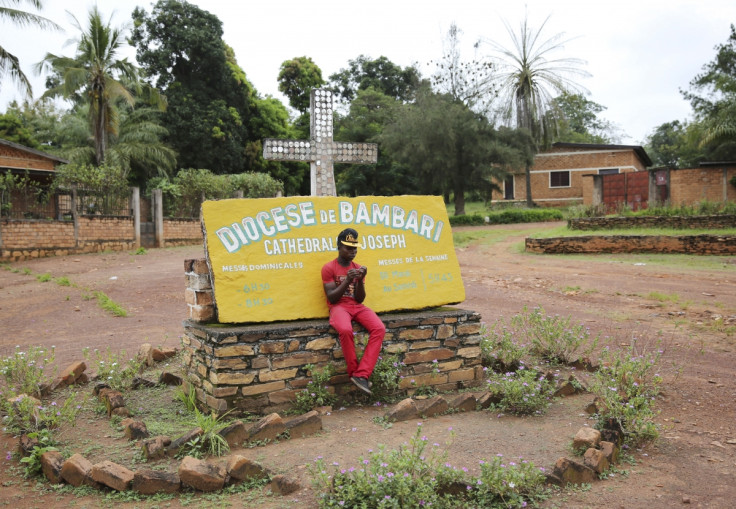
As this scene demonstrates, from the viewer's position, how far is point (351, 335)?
4570mm

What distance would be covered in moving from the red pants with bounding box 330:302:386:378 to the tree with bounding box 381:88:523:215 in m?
24.4

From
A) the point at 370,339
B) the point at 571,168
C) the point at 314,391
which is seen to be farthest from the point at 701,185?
the point at 314,391

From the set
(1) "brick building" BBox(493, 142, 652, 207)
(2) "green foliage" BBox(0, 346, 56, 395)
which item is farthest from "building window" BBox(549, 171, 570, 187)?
(2) "green foliage" BBox(0, 346, 56, 395)

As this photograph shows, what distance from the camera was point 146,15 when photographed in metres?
31.8

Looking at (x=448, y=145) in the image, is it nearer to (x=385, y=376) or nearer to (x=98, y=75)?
(x=98, y=75)

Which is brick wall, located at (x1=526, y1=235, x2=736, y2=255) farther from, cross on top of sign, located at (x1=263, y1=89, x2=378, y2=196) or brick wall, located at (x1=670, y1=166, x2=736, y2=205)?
cross on top of sign, located at (x1=263, y1=89, x2=378, y2=196)

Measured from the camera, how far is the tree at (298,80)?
39.9 meters

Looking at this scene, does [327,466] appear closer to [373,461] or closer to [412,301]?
[373,461]

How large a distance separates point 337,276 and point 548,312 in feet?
16.6

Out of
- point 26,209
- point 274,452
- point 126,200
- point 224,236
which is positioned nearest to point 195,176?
point 126,200

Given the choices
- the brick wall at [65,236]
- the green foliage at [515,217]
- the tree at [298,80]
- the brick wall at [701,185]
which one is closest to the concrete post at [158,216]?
the brick wall at [65,236]

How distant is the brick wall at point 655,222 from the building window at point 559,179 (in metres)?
17.2

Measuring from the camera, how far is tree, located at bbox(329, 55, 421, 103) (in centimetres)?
4259

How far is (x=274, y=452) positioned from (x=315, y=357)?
3.30 feet
